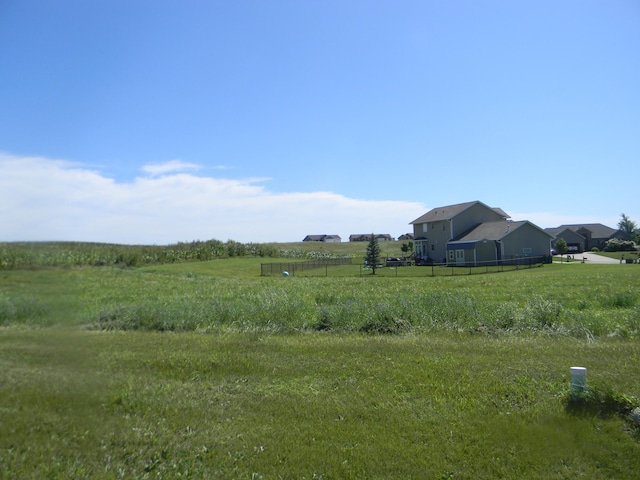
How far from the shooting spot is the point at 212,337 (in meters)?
10.1

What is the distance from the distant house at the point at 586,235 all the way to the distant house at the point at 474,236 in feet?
123

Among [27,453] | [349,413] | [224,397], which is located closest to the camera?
[27,453]

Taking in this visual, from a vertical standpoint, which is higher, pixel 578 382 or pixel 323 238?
pixel 323 238

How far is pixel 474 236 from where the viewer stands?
5378 centimetres

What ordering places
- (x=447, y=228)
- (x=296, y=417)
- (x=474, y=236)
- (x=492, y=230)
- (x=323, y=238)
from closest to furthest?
(x=296, y=417), (x=492, y=230), (x=474, y=236), (x=447, y=228), (x=323, y=238)

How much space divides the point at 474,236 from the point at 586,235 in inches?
2090

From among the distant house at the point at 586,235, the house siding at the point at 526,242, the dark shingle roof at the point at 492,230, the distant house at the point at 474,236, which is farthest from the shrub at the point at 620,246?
the dark shingle roof at the point at 492,230

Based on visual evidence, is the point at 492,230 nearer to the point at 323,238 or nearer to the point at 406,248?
the point at 406,248

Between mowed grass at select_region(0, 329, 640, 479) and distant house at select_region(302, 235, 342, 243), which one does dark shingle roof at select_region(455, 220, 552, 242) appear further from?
distant house at select_region(302, 235, 342, 243)

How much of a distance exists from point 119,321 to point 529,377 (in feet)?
29.9

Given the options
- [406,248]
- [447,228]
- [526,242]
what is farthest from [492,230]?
[406,248]

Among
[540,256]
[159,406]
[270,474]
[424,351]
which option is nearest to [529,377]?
[424,351]

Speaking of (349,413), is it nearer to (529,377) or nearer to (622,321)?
(529,377)

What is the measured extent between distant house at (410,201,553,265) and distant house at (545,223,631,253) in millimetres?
37485
